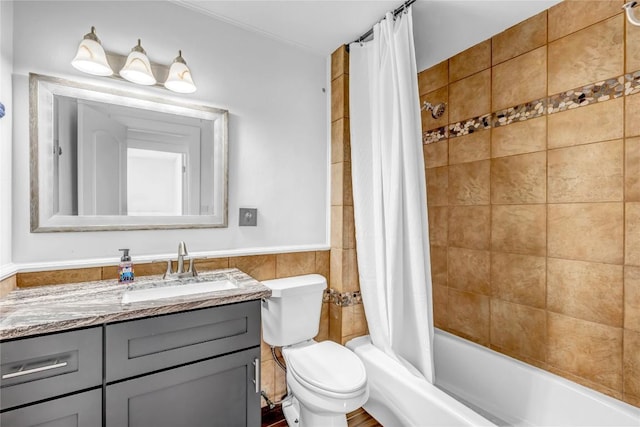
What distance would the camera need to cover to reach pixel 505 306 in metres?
1.77

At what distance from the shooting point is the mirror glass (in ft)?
4.34

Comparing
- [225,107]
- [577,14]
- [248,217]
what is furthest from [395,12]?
[248,217]

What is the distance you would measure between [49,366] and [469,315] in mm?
2110

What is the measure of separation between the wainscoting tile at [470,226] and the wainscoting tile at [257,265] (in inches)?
48.6

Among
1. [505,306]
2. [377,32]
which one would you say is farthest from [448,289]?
[377,32]

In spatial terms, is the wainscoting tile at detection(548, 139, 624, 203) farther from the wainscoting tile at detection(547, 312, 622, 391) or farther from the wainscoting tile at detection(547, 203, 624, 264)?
the wainscoting tile at detection(547, 312, 622, 391)

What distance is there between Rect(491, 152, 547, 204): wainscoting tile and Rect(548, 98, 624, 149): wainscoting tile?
12 cm

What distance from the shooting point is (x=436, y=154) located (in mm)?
2156

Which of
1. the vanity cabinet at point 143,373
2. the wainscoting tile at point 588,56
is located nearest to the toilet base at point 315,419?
the vanity cabinet at point 143,373

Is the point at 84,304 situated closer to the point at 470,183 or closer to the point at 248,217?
the point at 248,217

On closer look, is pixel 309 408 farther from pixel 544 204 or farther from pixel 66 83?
pixel 66 83

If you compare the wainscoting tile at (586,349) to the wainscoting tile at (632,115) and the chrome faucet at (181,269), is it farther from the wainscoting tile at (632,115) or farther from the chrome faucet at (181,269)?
the chrome faucet at (181,269)

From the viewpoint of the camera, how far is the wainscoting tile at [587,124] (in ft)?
4.44

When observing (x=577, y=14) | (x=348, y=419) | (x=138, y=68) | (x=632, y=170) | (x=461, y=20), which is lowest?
(x=348, y=419)
